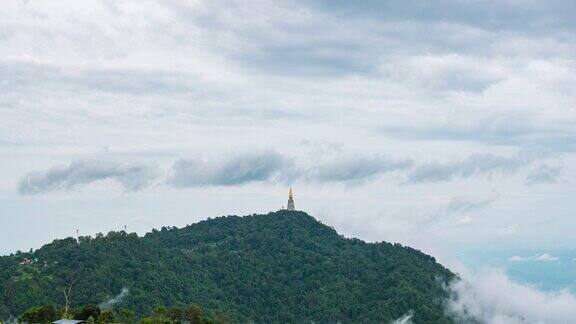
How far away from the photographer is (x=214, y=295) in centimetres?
17788

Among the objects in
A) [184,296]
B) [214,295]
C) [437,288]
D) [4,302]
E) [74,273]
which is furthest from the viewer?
[437,288]

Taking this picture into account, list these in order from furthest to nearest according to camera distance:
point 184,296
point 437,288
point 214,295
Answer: point 437,288 < point 214,295 < point 184,296

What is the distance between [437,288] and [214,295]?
175 ft

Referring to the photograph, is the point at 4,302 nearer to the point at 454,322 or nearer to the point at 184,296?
the point at 184,296

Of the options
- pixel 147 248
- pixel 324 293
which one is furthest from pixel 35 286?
pixel 324 293

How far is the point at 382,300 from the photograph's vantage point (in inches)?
7121

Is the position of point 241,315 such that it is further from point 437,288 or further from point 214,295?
point 437,288

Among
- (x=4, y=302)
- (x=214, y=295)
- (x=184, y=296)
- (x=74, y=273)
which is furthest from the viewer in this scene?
(x=214, y=295)

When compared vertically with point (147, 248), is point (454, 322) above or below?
below

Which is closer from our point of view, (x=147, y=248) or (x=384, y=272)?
(x=147, y=248)

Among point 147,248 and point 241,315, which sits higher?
point 147,248

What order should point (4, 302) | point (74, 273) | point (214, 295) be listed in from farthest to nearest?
point (214, 295)
point (74, 273)
point (4, 302)

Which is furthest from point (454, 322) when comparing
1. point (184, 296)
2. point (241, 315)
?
point (184, 296)

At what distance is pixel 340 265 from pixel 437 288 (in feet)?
77.6
